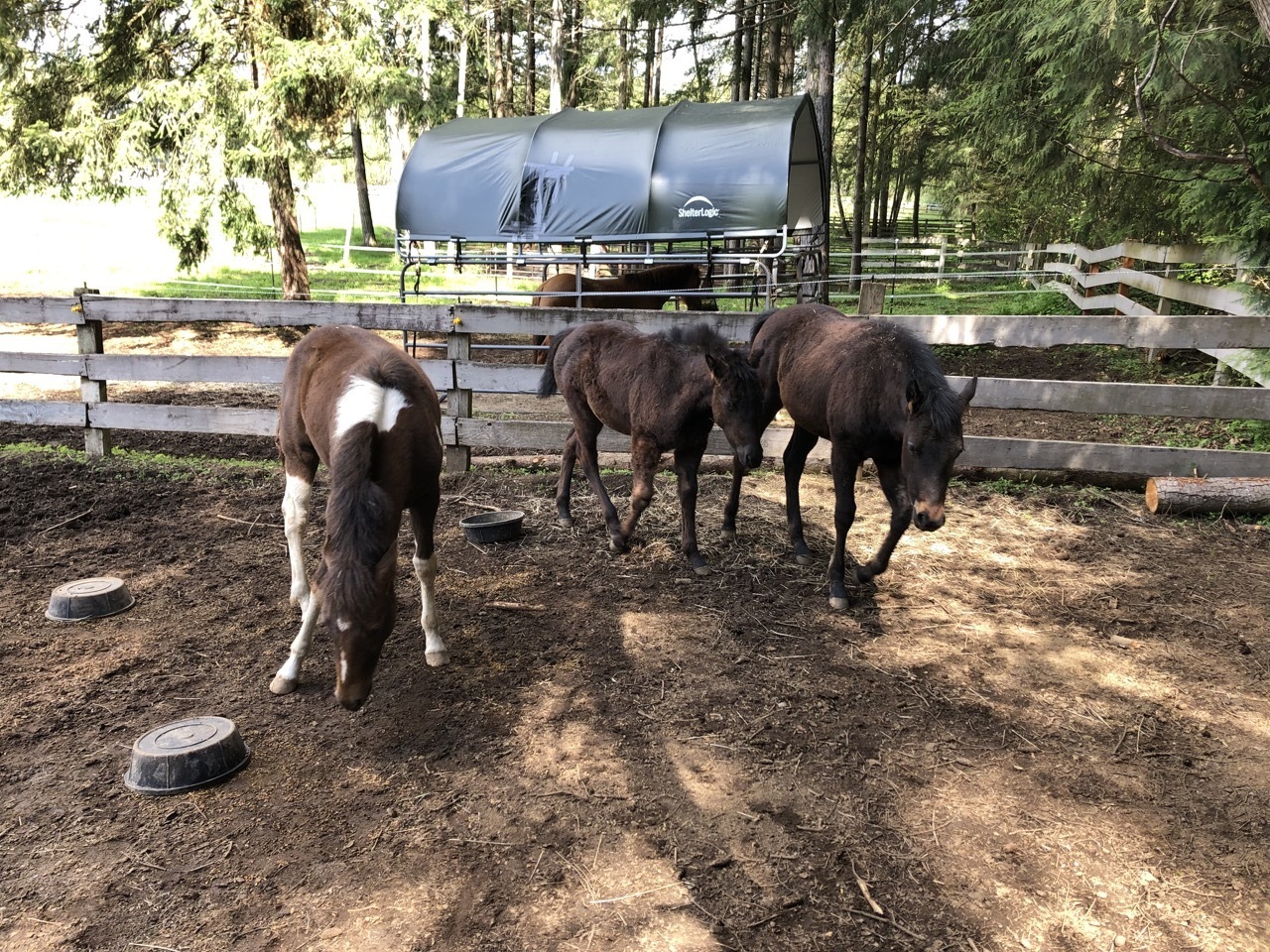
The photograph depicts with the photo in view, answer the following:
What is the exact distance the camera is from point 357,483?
3004mm

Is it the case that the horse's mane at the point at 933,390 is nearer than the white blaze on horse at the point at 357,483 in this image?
No

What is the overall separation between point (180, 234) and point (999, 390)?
10925 millimetres

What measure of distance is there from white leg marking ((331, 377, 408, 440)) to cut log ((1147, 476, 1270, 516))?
5.39 metres

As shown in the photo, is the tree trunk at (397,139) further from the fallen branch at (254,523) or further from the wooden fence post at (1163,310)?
the wooden fence post at (1163,310)

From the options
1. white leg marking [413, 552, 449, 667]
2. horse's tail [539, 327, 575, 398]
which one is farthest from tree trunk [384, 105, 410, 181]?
white leg marking [413, 552, 449, 667]

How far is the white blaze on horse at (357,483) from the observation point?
2818 millimetres

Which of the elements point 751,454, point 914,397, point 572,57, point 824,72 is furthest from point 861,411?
point 572,57

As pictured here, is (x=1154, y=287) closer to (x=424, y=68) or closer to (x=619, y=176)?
(x=619, y=176)

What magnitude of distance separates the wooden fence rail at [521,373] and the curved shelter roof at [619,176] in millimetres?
6647

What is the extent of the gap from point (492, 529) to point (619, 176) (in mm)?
9631

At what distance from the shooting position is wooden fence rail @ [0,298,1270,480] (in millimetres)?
5992

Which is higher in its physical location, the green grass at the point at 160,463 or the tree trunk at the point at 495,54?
the tree trunk at the point at 495,54

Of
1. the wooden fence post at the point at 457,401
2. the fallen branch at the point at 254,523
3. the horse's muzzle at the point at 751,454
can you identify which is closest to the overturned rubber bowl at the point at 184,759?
the fallen branch at the point at 254,523

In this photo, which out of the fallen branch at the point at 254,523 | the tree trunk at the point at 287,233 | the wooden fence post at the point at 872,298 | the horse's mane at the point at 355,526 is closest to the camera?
the horse's mane at the point at 355,526
